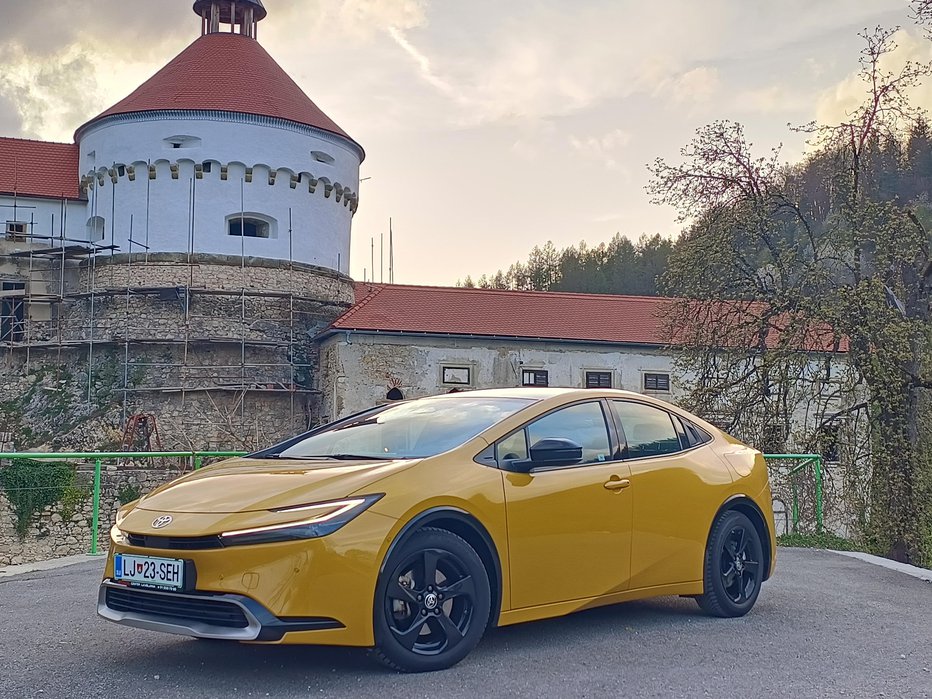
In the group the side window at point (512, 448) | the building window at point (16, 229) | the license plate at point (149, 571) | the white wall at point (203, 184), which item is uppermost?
the white wall at point (203, 184)

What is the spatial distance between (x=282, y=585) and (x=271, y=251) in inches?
1119

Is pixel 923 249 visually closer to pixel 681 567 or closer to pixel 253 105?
pixel 681 567

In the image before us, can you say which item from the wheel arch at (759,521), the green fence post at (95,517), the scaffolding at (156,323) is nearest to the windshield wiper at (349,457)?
the wheel arch at (759,521)

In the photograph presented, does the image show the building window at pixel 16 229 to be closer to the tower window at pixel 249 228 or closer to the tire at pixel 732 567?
the tower window at pixel 249 228

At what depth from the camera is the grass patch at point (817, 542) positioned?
41.2 feet

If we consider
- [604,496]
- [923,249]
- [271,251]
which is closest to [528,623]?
[604,496]

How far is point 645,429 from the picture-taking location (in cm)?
655

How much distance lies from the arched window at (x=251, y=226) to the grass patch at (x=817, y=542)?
22906mm

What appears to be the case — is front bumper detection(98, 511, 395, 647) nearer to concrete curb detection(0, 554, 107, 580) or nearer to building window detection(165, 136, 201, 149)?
concrete curb detection(0, 554, 107, 580)

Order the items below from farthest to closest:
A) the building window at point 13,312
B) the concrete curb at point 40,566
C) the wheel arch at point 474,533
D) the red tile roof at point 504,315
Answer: the building window at point 13,312, the red tile roof at point 504,315, the concrete curb at point 40,566, the wheel arch at point 474,533

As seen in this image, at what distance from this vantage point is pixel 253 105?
32.4 meters

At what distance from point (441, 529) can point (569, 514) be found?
938 mm

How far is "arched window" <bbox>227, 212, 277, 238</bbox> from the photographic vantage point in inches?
1262

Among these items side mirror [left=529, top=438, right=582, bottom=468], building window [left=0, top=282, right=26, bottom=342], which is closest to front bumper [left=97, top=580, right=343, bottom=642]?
side mirror [left=529, top=438, right=582, bottom=468]
